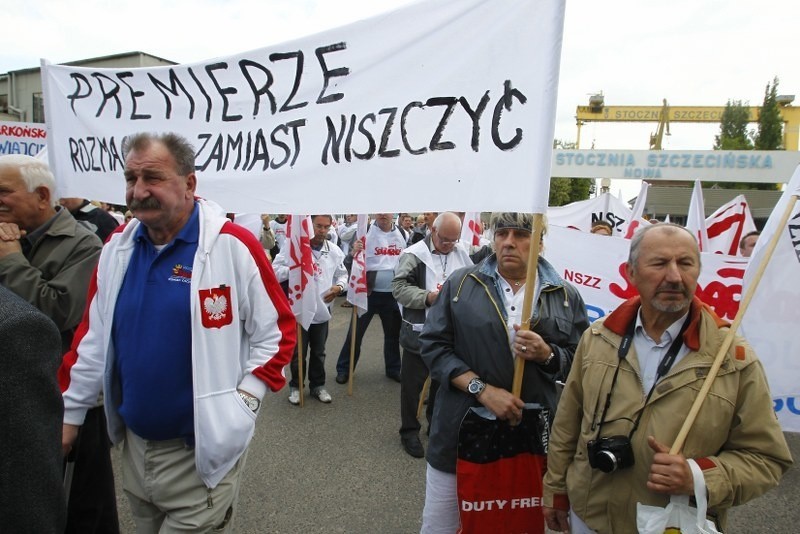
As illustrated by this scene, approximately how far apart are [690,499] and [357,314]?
4547 millimetres

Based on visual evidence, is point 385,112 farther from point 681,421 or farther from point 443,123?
point 681,421

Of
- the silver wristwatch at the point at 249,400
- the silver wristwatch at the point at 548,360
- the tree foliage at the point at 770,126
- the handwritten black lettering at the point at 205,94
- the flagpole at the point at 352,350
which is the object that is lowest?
the flagpole at the point at 352,350

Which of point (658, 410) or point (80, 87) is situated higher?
point (80, 87)

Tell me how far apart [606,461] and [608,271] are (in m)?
3.09

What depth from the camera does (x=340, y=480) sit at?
370 centimetres

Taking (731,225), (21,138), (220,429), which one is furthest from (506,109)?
(21,138)

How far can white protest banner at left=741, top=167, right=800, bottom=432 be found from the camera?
3.15 metres

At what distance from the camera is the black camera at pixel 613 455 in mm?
1729

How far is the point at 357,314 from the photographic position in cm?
597

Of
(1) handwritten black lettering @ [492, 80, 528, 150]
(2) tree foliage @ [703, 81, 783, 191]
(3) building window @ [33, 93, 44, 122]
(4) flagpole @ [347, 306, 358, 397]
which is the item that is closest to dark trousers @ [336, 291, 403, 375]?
(4) flagpole @ [347, 306, 358, 397]

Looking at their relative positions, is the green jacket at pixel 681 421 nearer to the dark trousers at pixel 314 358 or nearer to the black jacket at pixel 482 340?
the black jacket at pixel 482 340

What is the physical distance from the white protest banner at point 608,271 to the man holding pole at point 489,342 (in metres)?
2.04

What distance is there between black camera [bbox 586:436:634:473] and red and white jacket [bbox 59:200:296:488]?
121 cm

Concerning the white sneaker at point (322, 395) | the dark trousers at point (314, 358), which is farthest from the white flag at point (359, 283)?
the white sneaker at point (322, 395)
